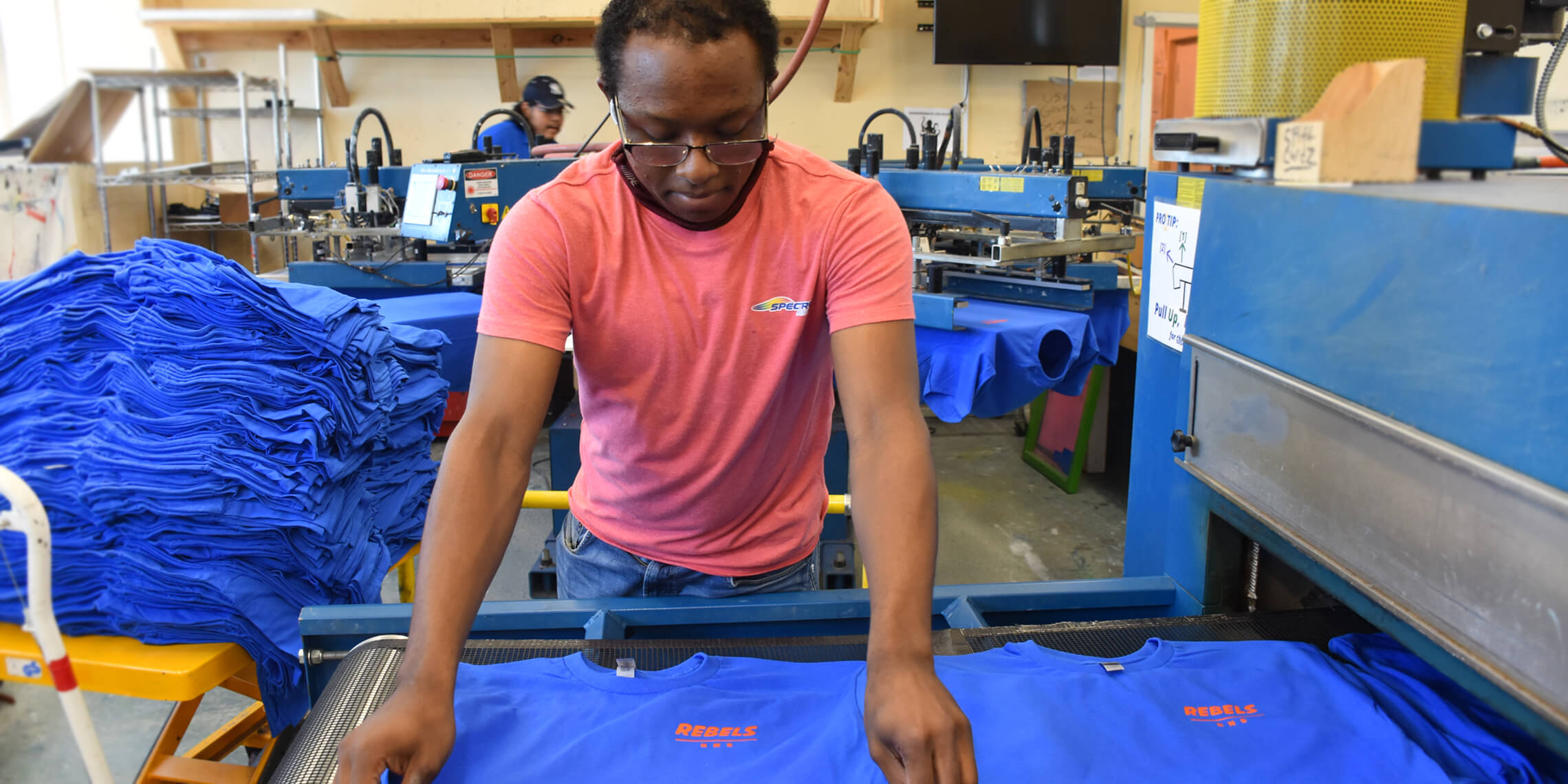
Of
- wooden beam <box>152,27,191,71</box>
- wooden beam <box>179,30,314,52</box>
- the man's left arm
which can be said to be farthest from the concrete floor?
wooden beam <box>152,27,191,71</box>

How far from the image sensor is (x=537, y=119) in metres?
4.68

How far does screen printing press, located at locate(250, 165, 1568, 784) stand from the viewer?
0.69 m

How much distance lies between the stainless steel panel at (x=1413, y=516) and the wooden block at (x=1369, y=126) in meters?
0.20

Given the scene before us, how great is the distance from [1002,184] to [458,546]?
2183mm

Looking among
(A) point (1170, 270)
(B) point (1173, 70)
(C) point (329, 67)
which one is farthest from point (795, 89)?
(A) point (1170, 270)

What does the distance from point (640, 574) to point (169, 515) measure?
26.8 inches

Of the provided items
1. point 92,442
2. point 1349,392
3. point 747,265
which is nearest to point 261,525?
point 92,442

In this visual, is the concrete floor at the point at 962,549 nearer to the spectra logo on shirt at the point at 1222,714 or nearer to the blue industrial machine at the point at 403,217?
the spectra logo on shirt at the point at 1222,714

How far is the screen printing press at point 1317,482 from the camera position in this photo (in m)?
0.69

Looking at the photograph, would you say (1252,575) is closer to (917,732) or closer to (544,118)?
(917,732)

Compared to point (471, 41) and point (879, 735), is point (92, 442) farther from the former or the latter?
point (471, 41)

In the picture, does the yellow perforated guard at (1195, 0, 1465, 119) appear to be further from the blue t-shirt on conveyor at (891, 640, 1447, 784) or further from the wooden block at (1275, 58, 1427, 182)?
the blue t-shirt on conveyor at (891, 640, 1447, 784)

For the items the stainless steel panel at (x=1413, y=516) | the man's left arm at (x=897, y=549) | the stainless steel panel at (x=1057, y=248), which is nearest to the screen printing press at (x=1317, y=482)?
the stainless steel panel at (x=1413, y=516)

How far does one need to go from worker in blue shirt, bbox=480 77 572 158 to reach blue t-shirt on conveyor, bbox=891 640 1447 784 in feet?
13.5
